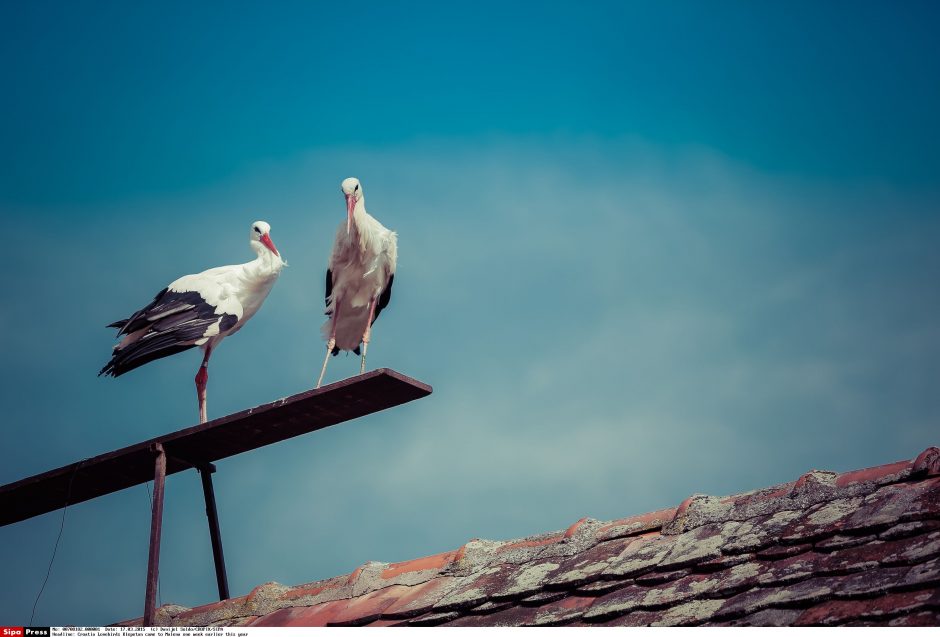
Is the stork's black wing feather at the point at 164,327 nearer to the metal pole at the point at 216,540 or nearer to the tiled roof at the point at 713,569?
the metal pole at the point at 216,540

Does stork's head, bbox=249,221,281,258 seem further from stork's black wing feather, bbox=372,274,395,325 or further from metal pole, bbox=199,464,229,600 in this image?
metal pole, bbox=199,464,229,600

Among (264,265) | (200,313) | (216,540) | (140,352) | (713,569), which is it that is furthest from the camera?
(264,265)

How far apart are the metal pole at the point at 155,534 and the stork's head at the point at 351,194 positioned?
3.17m

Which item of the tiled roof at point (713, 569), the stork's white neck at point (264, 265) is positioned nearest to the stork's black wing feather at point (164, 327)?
the stork's white neck at point (264, 265)

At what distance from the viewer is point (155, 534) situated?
5.68m

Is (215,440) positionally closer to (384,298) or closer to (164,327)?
(164,327)

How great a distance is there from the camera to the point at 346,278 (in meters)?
8.67

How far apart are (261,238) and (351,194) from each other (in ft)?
3.99

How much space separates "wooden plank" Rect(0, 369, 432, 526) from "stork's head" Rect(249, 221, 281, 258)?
331 cm


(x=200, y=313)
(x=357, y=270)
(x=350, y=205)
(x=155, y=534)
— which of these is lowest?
(x=155, y=534)

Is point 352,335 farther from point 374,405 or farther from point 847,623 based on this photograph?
point 847,623

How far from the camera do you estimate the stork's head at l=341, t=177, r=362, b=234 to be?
8.45m

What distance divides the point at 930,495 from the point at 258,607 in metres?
3.49

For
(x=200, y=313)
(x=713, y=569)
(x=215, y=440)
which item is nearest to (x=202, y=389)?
(x=200, y=313)
